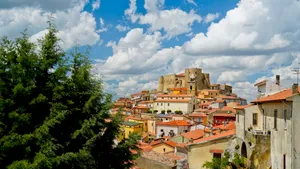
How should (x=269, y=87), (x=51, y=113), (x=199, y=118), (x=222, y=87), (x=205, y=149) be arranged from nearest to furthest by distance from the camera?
(x=51, y=113)
(x=269, y=87)
(x=205, y=149)
(x=199, y=118)
(x=222, y=87)

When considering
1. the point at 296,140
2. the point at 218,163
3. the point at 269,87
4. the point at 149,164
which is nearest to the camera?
the point at 296,140

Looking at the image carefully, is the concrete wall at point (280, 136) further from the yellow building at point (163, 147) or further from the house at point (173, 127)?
the house at point (173, 127)

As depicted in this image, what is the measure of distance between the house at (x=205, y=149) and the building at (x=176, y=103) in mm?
72293

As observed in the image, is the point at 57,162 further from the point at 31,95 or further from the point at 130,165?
the point at 130,165

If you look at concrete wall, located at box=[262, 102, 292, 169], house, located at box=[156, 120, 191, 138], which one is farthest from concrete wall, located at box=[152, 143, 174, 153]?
concrete wall, located at box=[262, 102, 292, 169]

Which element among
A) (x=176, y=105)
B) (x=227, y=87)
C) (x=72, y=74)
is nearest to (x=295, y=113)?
(x=72, y=74)

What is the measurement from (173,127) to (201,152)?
133ft

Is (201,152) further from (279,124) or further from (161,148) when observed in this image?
(161,148)

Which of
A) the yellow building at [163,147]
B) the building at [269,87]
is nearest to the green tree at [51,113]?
the building at [269,87]

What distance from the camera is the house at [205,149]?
97.9ft

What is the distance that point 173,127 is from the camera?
70.4 m

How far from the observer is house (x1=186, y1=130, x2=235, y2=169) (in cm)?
2984

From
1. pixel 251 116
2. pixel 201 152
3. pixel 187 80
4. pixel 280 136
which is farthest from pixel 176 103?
pixel 280 136

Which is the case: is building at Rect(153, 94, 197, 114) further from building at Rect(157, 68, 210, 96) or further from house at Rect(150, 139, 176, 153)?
house at Rect(150, 139, 176, 153)
